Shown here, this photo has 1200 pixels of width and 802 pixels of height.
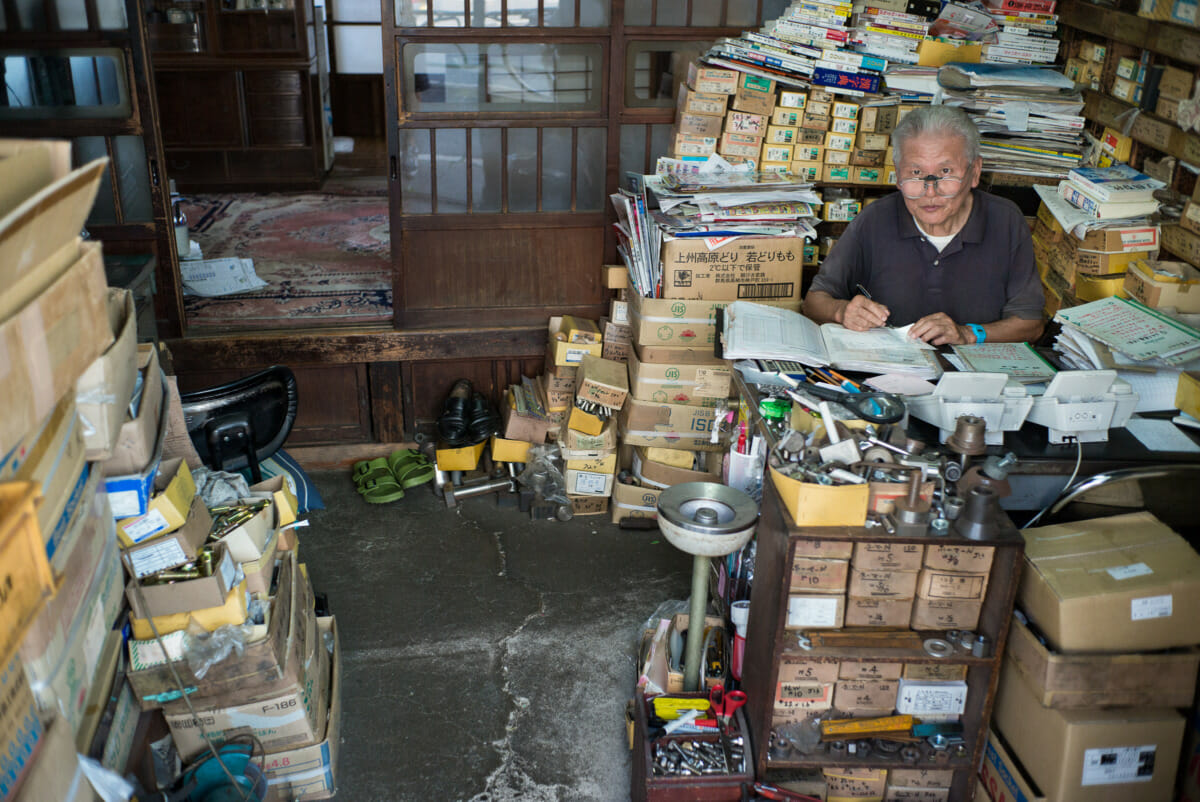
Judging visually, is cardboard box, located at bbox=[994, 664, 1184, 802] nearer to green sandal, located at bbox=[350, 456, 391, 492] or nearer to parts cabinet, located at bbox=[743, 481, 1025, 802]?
parts cabinet, located at bbox=[743, 481, 1025, 802]

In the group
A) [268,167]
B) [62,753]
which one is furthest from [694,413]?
[268,167]

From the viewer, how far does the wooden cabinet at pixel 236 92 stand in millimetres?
6844

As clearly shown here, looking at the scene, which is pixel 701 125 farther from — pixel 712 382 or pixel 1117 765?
pixel 1117 765

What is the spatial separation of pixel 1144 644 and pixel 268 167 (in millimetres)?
6589

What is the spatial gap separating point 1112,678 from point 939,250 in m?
1.49

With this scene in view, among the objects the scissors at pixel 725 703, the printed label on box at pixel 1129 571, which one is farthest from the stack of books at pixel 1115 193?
the scissors at pixel 725 703

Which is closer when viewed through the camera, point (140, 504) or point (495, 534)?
point (140, 504)

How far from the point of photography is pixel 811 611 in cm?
204

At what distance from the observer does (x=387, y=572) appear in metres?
3.48

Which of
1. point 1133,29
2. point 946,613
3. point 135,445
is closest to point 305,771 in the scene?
point 135,445

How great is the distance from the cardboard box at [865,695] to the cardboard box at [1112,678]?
11.6 inches

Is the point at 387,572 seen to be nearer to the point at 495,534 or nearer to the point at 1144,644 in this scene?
the point at 495,534

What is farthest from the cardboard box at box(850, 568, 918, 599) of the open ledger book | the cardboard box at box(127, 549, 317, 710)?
the cardboard box at box(127, 549, 317, 710)

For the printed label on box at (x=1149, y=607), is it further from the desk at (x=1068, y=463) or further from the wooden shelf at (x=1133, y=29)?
the wooden shelf at (x=1133, y=29)
